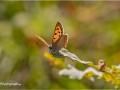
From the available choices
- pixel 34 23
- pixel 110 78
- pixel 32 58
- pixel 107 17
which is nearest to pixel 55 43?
pixel 110 78

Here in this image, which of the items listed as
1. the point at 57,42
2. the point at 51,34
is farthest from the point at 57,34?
the point at 51,34

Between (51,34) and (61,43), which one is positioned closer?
(61,43)

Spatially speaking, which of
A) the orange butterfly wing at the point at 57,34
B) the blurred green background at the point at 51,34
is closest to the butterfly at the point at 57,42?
the orange butterfly wing at the point at 57,34

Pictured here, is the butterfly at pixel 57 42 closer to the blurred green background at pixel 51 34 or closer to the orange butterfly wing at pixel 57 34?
the orange butterfly wing at pixel 57 34

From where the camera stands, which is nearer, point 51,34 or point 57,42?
point 57,42

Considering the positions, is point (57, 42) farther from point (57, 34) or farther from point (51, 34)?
point (51, 34)

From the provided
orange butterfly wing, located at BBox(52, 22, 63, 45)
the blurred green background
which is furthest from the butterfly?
the blurred green background

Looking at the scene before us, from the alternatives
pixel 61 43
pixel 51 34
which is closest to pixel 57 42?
pixel 61 43

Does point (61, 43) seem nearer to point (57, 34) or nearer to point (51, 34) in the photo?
point (57, 34)

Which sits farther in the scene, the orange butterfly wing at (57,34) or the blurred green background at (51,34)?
the blurred green background at (51,34)
